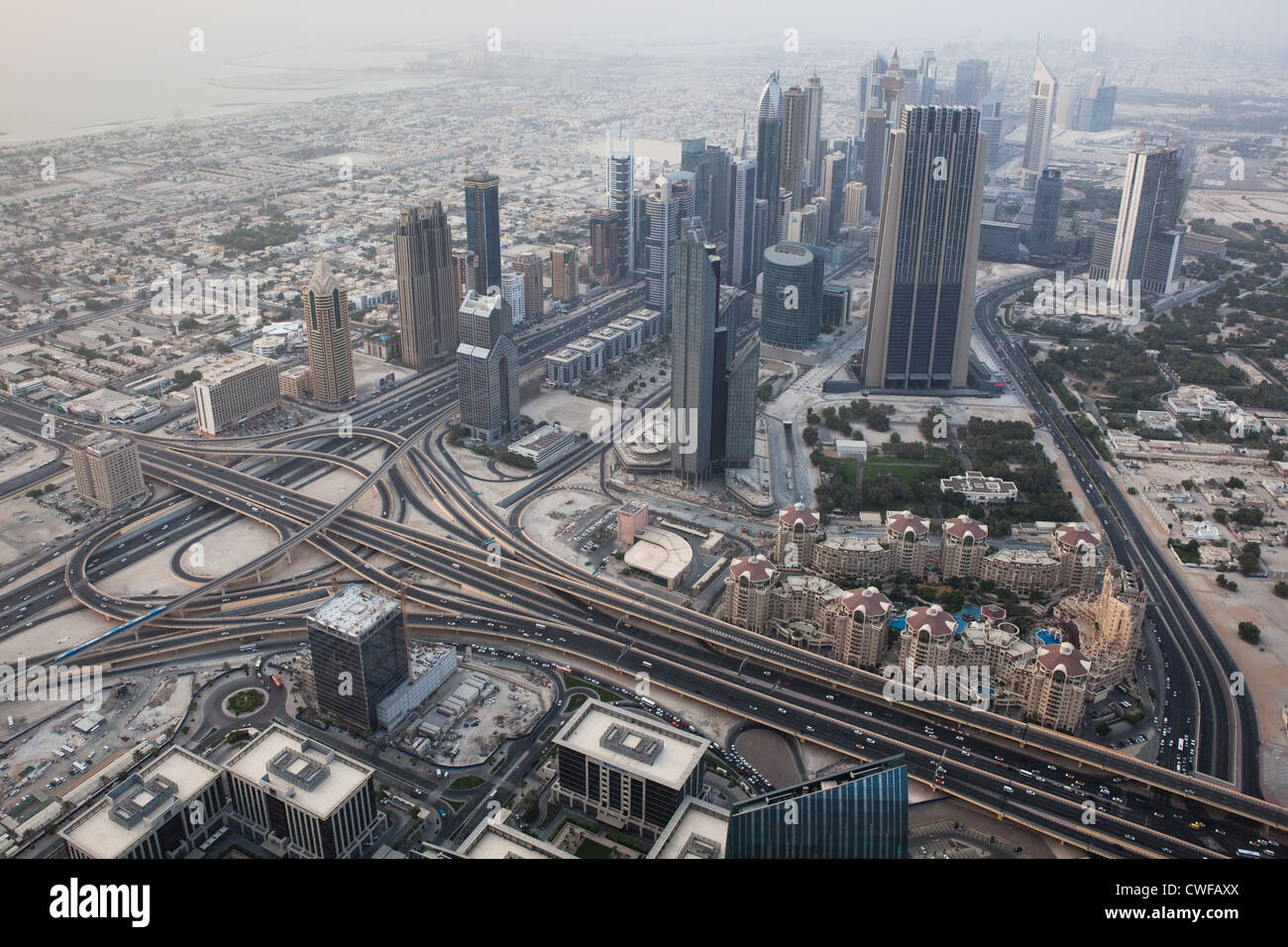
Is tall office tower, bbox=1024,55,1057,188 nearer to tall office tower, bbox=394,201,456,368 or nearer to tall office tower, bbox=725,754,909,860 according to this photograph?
tall office tower, bbox=394,201,456,368

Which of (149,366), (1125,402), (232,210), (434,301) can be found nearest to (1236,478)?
(1125,402)

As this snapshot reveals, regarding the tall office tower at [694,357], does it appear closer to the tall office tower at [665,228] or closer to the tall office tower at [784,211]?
the tall office tower at [665,228]

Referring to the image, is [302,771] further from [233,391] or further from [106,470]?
[233,391]

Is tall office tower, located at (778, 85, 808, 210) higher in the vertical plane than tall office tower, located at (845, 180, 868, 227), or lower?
higher

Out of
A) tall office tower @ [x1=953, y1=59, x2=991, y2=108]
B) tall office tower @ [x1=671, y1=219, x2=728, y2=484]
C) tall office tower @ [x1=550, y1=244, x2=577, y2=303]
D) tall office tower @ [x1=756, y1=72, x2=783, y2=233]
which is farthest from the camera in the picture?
tall office tower @ [x1=953, y1=59, x2=991, y2=108]

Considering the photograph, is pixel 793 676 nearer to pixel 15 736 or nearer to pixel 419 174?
pixel 15 736

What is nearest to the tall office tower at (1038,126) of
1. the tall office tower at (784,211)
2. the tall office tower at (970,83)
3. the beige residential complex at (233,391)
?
the tall office tower at (970,83)

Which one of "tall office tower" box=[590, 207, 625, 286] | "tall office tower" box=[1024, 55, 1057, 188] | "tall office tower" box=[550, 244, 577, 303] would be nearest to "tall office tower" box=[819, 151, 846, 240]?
"tall office tower" box=[590, 207, 625, 286]

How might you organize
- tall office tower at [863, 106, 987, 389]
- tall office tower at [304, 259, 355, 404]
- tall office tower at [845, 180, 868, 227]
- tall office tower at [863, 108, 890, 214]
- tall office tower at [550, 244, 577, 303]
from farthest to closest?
1. tall office tower at [863, 108, 890, 214]
2. tall office tower at [845, 180, 868, 227]
3. tall office tower at [550, 244, 577, 303]
4. tall office tower at [863, 106, 987, 389]
5. tall office tower at [304, 259, 355, 404]
